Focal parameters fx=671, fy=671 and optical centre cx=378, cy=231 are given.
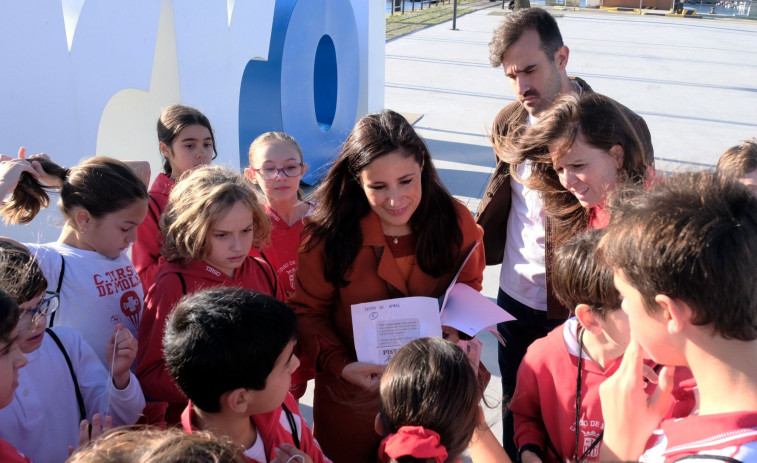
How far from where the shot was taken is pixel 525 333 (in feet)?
8.40

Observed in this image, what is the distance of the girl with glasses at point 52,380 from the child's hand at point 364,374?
603 mm

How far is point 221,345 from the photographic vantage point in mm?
1566

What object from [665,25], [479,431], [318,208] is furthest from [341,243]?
[665,25]

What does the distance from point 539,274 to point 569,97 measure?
0.67m

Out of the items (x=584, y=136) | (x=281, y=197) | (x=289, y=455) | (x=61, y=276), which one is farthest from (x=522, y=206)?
(x=61, y=276)

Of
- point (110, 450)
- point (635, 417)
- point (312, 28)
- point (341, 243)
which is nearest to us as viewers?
point (110, 450)

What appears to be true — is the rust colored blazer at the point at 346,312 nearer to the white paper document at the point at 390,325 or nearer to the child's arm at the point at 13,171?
the white paper document at the point at 390,325

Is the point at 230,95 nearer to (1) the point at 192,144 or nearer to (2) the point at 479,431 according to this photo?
(1) the point at 192,144

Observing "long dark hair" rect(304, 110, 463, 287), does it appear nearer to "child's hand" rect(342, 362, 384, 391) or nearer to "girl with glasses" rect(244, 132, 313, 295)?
"child's hand" rect(342, 362, 384, 391)

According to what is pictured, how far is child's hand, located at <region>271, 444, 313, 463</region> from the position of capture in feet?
5.17

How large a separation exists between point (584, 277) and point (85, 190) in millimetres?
1606

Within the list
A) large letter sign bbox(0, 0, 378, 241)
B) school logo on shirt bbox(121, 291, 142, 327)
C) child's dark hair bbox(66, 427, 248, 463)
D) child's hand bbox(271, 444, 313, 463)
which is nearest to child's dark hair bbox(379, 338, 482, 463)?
child's hand bbox(271, 444, 313, 463)

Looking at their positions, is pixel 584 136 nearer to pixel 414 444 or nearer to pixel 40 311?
pixel 414 444

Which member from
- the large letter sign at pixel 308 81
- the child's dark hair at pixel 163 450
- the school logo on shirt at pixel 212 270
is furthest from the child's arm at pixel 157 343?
the large letter sign at pixel 308 81
